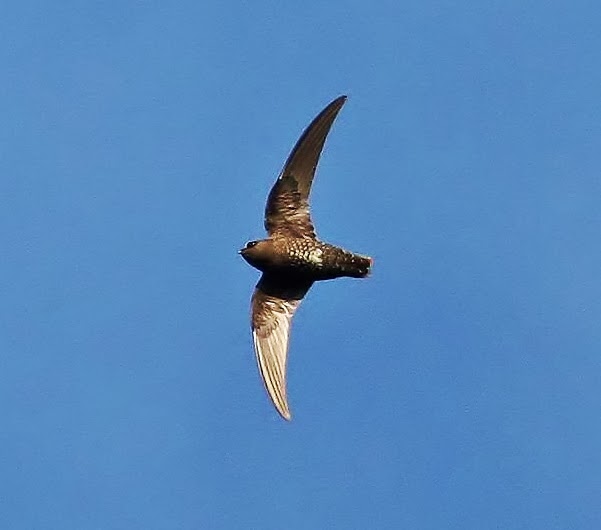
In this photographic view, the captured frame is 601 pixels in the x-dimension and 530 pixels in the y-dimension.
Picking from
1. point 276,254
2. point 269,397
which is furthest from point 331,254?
point 269,397

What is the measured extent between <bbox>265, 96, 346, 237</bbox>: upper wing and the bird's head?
0.23 metres

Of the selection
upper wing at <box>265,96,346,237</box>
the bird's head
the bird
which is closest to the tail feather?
the bird

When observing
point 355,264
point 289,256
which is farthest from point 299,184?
point 355,264

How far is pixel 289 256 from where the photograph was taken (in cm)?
2241

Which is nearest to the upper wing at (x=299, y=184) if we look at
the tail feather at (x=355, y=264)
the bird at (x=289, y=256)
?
the bird at (x=289, y=256)

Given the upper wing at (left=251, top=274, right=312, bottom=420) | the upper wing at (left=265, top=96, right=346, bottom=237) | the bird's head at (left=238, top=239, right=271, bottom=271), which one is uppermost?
the upper wing at (left=265, top=96, right=346, bottom=237)

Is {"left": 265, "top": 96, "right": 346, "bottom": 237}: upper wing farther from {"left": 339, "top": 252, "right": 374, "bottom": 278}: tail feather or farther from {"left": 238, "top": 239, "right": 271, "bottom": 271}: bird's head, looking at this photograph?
{"left": 339, "top": 252, "right": 374, "bottom": 278}: tail feather

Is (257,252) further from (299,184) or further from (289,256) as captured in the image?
(299,184)

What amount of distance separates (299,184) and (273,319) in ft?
5.84

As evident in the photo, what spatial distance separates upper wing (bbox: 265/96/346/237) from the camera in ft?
73.6

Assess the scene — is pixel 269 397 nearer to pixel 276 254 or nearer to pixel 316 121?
pixel 276 254

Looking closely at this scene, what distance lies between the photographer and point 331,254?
22406mm

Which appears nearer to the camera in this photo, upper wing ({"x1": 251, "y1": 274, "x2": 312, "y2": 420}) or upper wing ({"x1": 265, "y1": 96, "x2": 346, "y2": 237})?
upper wing ({"x1": 251, "y1": 274, "x2": 312, "y2": 420})

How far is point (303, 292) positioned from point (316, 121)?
7.51 ft
